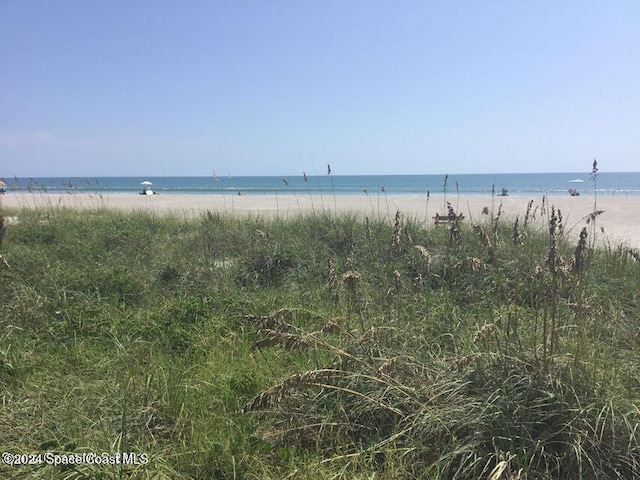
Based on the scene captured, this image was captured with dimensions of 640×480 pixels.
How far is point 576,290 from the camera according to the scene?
3371 millimetres

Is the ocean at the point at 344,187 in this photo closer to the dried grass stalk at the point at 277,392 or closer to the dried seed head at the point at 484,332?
the dried seed head at the point at 484,332

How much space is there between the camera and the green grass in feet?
8.05

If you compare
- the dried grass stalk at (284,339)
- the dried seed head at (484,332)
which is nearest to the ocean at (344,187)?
the dried seed head at (484,332)

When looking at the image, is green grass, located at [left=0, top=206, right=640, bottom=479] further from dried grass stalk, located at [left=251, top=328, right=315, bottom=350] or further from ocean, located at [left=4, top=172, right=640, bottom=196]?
ocean, located at [left=4, top=172, right=640, bottom=196]

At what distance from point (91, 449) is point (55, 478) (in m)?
0.19

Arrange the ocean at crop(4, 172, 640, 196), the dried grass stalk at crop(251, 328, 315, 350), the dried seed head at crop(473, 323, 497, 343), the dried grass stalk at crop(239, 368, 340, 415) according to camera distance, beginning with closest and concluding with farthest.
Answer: the dried grass stalk at crop(239, 368, 340, 415) → the dried grass stalk at crop(251, 328, 315, 350) → the dried seed head at crop(473, 323, 497, 343) → the ocean at crop(4, 172, 640, 196)

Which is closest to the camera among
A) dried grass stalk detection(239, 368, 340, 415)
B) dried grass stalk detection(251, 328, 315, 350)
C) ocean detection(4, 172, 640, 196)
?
dried grass stalk detection(239, 368, 340, 415)

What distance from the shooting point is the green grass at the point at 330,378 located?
96.6 inches

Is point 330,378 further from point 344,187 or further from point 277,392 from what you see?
point 344,187

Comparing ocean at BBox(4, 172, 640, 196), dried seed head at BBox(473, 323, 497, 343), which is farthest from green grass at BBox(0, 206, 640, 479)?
ocean at BBox(4, 172, 640, 196)

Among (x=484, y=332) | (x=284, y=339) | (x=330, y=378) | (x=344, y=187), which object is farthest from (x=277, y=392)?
(x=344, y=187)

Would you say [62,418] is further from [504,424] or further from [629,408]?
[629,408]

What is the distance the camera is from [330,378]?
2959 millimetres

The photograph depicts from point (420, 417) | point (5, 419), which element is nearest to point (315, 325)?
point (420, 417)
